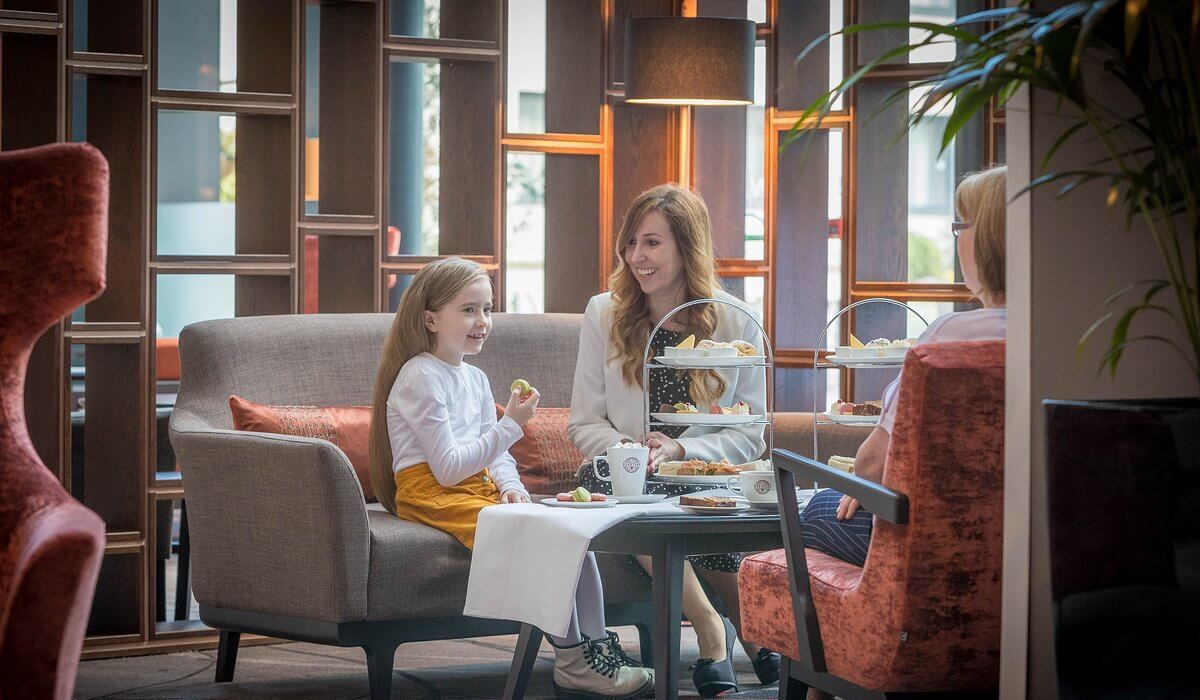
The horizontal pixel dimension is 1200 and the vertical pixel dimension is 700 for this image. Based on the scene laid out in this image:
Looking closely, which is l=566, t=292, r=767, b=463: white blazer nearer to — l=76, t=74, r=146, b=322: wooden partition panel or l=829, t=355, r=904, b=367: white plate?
l=829, t=355, r=904, b=367: white plate

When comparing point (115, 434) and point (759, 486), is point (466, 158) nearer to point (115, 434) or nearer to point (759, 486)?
point (115, 434)

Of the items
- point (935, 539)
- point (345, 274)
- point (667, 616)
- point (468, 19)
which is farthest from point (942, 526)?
point (468, 19)

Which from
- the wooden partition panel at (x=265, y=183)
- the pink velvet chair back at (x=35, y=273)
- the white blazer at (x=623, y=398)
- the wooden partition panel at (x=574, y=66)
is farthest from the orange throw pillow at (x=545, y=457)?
the pink velvet chair back at (x=35, y=273)

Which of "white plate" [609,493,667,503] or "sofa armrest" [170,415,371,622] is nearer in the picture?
"white plate" [609,493,667,503]

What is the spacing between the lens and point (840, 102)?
4.46 m

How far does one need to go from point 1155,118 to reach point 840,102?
2779 mm

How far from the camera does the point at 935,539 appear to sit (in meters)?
2.06

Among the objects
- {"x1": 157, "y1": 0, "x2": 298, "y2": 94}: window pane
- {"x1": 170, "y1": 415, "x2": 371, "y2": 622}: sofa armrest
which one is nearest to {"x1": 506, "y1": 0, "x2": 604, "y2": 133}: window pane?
{"x1": 170, "y1": 415, "x2": 371, "y2": 622}: sofa armrest

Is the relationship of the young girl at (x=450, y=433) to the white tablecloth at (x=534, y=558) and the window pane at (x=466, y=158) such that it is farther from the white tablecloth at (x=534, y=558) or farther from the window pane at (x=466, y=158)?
the window pane at (x=466, y=158)

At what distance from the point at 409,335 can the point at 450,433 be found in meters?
0.27

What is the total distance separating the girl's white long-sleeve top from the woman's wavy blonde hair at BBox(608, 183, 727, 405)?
41 centimetres

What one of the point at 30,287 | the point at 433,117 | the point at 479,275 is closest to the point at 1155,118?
the point at 30,287

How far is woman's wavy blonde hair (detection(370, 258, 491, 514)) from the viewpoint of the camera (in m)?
3.25

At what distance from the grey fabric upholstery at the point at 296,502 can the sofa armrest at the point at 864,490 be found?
114 centimetres
